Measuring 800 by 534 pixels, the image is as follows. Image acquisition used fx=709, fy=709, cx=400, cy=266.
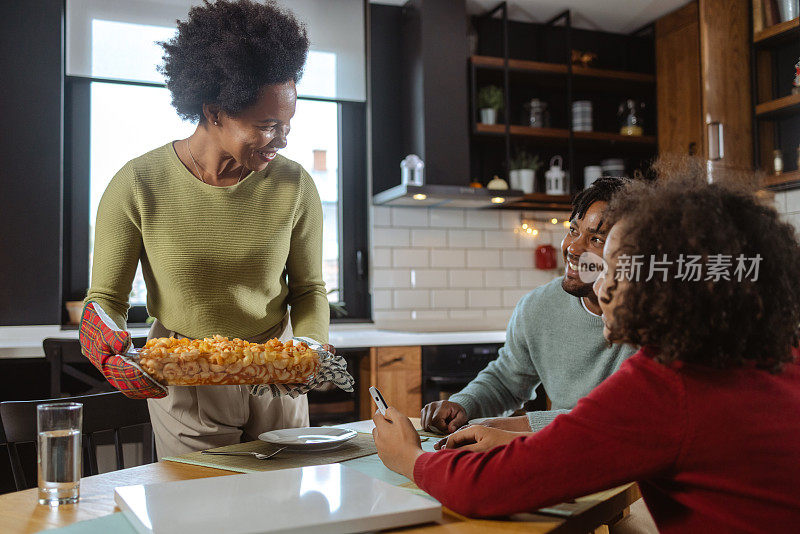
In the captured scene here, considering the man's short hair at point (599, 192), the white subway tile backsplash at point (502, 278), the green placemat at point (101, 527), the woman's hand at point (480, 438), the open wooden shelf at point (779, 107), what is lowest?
the green placemat at point (101, 527)

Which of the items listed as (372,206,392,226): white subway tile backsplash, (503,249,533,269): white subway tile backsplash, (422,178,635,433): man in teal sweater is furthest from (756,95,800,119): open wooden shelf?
(422,178,635,433): man in teal sweater

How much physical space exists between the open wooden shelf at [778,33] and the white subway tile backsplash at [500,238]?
1.56 metres

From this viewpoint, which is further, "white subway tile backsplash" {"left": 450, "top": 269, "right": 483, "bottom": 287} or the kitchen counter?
"white subway tile backsplash" {"left": 450, "top": 269, "right": 483, "bottom": 287}

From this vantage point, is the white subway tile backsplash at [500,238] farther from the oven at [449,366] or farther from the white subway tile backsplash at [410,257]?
the oven at [449,366]

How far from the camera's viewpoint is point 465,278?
152 inches

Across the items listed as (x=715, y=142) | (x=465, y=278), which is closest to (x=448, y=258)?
(x=465, y=278)

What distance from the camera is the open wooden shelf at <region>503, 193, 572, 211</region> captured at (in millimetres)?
3783

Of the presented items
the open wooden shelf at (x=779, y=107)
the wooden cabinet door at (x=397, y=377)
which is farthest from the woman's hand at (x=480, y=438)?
the open wooden shelf at (x=779, y=107)

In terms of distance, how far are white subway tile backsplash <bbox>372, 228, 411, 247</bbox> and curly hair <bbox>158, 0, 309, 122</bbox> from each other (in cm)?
197

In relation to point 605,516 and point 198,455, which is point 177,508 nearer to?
point 198,455

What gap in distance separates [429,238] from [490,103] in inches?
31.0

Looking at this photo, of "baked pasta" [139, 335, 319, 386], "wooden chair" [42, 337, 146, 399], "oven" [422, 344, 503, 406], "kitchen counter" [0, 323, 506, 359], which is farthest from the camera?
"oven" [422, 344, 503, 406]

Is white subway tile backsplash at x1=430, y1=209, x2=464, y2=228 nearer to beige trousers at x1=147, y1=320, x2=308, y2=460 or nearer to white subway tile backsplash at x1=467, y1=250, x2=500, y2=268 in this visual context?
white subway tile backsplash at x1=467, y1=250, x2=500, y2=268

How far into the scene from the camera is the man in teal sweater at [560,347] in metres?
1.65
